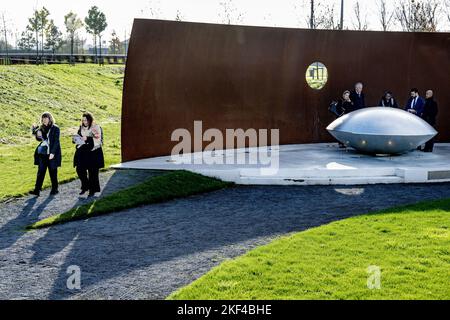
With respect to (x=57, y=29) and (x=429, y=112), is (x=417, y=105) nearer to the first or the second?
(x=429, y=112)

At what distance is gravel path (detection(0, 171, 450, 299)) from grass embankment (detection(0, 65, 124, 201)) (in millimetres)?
2655

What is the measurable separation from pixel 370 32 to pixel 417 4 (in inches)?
884

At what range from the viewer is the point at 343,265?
615 cm

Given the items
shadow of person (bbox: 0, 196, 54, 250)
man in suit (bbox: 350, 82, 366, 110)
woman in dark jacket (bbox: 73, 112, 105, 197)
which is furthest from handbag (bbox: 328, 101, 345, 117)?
shadow of person (bbox: 0, 196, 54, 250)

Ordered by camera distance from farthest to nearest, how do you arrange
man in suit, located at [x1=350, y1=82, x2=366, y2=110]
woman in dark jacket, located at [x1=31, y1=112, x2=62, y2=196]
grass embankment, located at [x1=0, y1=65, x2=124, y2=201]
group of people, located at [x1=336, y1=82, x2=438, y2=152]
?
man in suit, located at [x1=350, y1=82, x2=366, y2=110]
group of people, located at [x1=336, y1=82, x2=438, y2=152]
grass embankment, located at [x1=0, y1=65, x2=124, y2=201]
woman in dark jacket, located at [x1=31, y1=112, x2=62, y2=196]

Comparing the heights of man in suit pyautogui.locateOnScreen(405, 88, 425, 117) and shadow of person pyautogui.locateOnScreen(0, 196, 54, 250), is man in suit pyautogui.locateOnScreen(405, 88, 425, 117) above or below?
above

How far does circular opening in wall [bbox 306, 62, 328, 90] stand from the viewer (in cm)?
1634

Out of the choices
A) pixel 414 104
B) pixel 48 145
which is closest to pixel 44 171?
pixel 48 145

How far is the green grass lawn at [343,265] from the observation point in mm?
5383

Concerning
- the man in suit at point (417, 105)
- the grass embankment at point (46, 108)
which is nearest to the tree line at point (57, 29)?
the grass embankment at point (46, 108)

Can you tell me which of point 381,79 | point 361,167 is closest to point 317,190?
point 361,167

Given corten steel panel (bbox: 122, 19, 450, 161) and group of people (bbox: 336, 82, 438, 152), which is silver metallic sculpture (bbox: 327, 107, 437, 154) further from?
corten steel panel (bbox: 122, 19, 450, 161)

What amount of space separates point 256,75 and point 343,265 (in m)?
10.0
